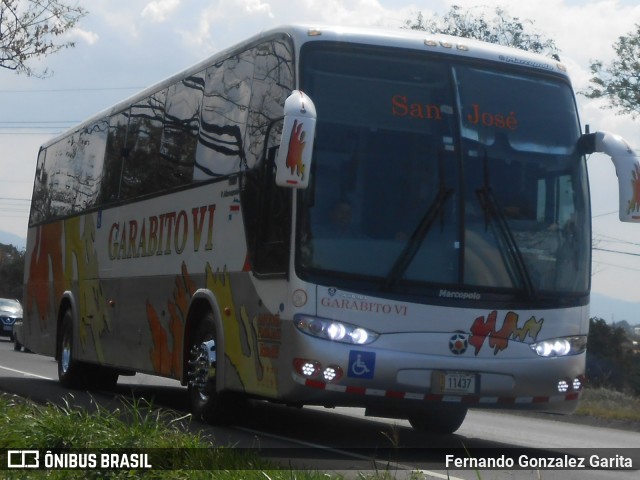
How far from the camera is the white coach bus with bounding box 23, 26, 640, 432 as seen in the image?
10.5 m

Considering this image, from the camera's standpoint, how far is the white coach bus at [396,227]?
414 inches

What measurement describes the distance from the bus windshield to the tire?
2304 mm

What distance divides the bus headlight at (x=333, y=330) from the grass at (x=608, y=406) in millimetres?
8396

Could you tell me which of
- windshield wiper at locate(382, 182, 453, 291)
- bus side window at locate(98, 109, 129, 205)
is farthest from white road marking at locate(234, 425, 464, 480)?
bus side window at locate(98, 109, 129, 205)

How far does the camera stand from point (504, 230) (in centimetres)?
1105

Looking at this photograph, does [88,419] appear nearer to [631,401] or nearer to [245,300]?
[245,300]

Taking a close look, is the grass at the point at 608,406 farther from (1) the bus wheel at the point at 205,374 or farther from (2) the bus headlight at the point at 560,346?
(1) the bus wheel at the point at 205,374

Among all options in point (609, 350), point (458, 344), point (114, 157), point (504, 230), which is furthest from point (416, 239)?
point (609, 350)

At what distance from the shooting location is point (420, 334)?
10.6 m

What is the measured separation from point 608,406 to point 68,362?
8271mm

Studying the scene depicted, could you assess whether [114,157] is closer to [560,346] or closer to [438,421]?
[438,421]

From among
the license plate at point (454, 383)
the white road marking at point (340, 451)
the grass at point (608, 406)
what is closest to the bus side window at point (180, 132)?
the white road marking at point (340, 451)

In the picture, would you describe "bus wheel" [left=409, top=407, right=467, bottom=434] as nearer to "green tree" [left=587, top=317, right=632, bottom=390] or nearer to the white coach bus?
the white coach bus

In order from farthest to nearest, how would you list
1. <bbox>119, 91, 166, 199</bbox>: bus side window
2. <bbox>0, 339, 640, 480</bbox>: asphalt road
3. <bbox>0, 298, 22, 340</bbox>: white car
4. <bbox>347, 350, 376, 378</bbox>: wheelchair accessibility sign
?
1. <bbox>0, 298, 22, 340</bbox>: white car
2. <bbox>119, 91, 166, 199</bbox>: bus side window
3. <bbox>347, 350, 376, 378</bbox>: wheelchair accessibility sign
4. <bbox>0, 339, 640, 480</bbox>: asphalt road
